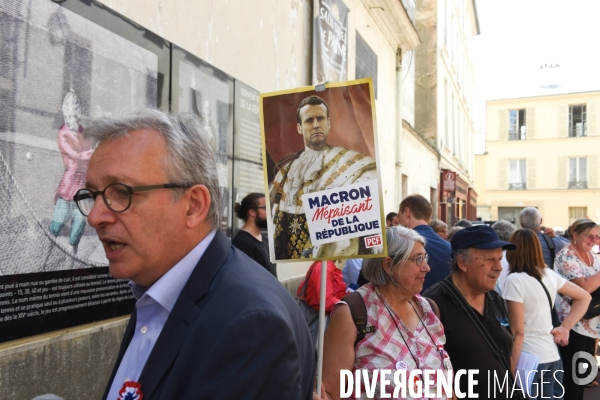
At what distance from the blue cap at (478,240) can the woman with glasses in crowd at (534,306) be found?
0.67 metres

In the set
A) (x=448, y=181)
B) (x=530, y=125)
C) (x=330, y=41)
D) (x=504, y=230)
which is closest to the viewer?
(x=504, y=230)

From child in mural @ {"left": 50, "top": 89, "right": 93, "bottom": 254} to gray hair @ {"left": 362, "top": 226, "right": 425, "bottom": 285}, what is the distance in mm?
1649

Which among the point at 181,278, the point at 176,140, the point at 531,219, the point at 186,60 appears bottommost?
the point at 181,278

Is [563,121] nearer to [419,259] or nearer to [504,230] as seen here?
[504,230]

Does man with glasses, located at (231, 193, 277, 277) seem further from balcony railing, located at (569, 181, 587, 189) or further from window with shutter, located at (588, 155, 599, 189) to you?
balcony railing, located at (569, 181, 587, 189)

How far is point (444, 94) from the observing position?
851 inches

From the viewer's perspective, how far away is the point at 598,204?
38312 millimetres

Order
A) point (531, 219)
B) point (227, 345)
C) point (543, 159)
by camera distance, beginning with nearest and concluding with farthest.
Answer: point (227, 345), point (531, 219), point (543, 159)

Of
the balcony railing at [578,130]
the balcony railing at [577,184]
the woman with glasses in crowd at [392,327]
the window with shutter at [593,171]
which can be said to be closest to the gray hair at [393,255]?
the woman with glasses in crowd at [392,327]

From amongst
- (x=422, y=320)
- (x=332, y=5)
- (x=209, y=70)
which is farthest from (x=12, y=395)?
(x=332, y=5)

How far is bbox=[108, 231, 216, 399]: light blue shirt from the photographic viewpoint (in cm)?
143

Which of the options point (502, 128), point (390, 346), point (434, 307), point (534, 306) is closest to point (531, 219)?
point (534, 306)

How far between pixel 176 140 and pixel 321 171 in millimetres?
1451

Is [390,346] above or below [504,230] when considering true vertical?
below
